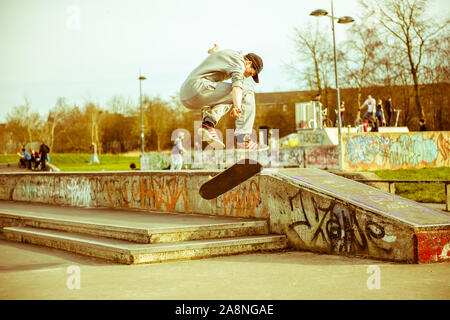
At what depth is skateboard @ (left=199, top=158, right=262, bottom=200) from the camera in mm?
6273

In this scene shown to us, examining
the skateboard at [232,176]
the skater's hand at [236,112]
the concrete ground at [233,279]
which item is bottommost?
the concrete ground at [233,279]

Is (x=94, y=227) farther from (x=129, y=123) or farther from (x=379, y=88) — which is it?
(x=129, y=123)

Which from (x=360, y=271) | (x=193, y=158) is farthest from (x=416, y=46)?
(x=360, y=271)

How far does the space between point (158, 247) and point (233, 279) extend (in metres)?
1.61

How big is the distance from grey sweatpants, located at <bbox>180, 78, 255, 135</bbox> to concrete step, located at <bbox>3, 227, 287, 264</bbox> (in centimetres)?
233

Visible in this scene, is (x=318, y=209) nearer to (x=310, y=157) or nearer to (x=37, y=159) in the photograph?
(x=310, y=157)

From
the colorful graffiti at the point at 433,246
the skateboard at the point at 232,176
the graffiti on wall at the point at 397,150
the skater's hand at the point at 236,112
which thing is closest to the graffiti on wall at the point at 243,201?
the skateboard at the point at 232,176

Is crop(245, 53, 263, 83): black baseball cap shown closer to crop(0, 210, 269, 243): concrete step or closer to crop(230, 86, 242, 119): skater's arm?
crop(230, 86, 242, 119): skater's arm

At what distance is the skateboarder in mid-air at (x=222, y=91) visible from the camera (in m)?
5.30

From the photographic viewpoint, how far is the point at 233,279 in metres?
5.80

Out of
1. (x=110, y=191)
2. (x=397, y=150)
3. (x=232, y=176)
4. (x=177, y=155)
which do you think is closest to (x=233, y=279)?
(x=232, y=176)

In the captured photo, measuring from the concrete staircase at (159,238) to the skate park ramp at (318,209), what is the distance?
38cm

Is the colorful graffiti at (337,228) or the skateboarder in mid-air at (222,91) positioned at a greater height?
the skateboarder in mid-air at (222,91)

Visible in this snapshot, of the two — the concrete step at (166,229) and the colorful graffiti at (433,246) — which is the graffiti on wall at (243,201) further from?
the colorful graffiti at (433,246)
